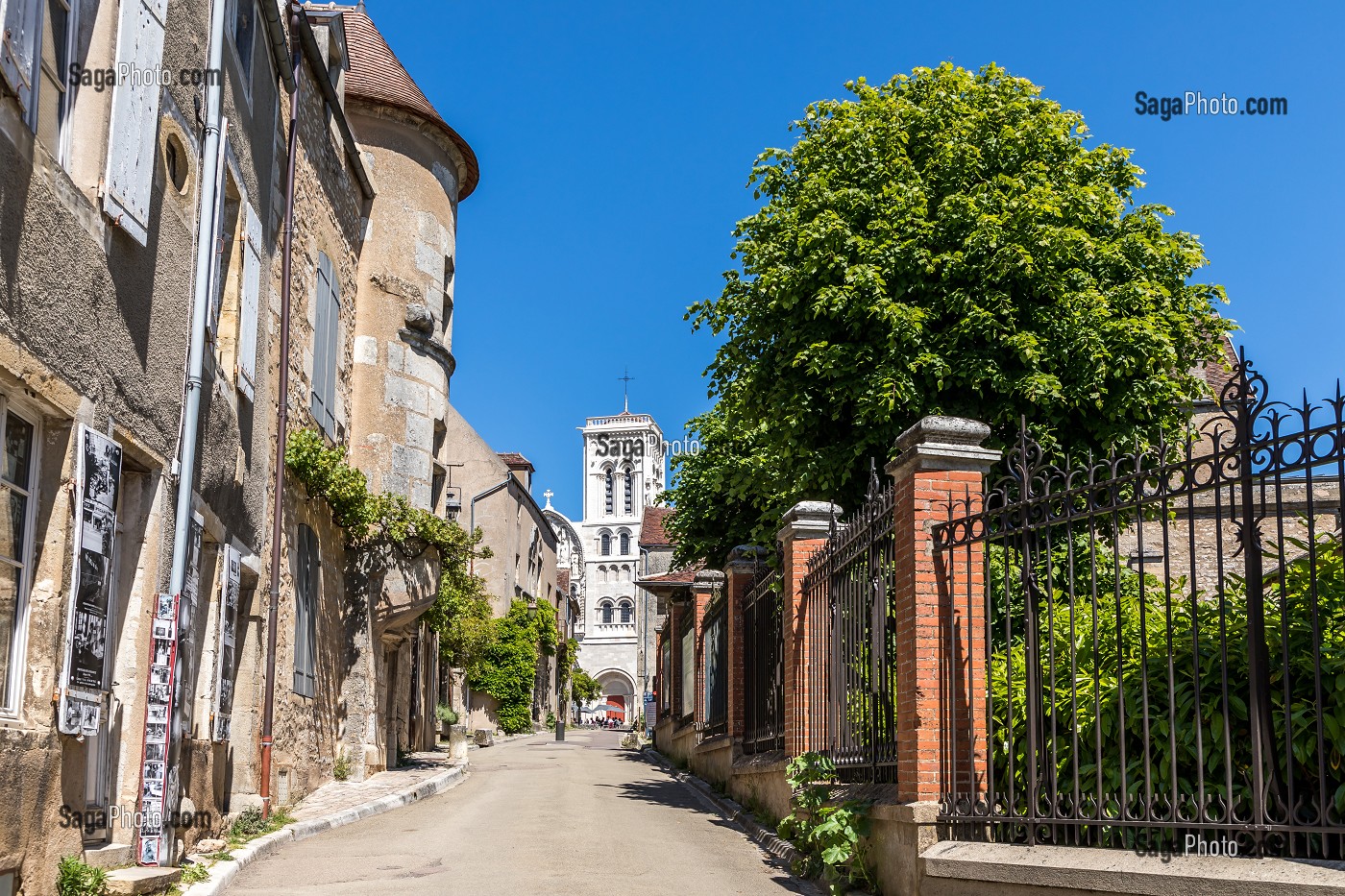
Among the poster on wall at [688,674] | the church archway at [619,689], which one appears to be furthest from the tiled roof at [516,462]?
the church archway at [619,689]

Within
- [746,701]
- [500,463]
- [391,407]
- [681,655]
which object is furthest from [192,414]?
[500,463]

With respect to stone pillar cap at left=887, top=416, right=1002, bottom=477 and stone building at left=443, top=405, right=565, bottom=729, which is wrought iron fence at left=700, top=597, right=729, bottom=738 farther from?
stone building at left=443, top=405, right=565, bottom=729

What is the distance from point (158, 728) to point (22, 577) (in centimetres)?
209

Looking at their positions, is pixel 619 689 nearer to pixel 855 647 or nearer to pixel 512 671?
pixel 512 671

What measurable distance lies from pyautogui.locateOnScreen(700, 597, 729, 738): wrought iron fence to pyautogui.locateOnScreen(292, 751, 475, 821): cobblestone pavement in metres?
3.88

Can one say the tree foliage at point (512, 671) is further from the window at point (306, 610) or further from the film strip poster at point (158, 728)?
the film strip poster at point (158, 728)

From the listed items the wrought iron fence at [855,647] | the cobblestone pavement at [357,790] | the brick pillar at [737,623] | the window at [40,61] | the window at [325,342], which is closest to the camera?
the window at [40,61]

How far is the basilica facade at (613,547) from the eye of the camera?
99.6 meters

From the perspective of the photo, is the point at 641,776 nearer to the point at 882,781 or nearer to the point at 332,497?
the point at 332,497

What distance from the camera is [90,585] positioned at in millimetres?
6641

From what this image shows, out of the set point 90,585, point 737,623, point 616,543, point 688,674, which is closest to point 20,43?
point 90,585

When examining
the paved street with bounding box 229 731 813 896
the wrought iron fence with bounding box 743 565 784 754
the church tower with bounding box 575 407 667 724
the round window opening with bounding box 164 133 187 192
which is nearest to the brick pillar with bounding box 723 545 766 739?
the wrought iron fence with bounding box 743 565 784 754

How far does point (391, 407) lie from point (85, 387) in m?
10.3

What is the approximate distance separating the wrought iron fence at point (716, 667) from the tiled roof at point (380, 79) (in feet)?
25.8
